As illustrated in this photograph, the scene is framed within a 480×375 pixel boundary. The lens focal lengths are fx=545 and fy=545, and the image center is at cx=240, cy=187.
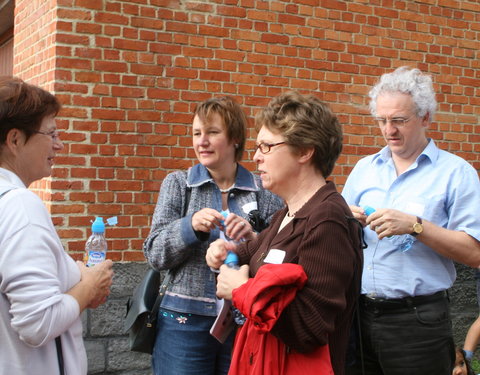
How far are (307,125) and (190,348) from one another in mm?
1279

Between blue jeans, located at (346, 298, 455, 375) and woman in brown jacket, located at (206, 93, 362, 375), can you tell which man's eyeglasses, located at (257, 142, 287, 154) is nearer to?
woman in brown jacket, located at (206, 93, 362, 375)

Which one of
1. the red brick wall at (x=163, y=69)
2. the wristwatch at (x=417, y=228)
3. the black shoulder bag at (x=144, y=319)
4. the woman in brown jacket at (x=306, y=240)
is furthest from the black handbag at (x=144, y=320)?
the red brick wall at (x=163, y=69)

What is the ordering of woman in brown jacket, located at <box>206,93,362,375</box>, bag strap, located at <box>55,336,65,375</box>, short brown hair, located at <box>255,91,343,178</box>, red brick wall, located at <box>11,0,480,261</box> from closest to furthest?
woman in brown jacket, located at <box>206,93,362,375</box> → bag strap, located at <box>55,336,65,375</box> → short brown hair, located at <box>255,91,343,178</box> → red brick wall, located at <box>11,0,480,261</box>

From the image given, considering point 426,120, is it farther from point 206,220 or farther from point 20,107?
point 20,107

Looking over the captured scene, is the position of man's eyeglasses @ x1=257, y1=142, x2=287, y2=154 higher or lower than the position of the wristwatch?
higher

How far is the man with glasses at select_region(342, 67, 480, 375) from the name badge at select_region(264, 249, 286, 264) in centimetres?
69

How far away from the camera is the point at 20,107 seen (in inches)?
82.1

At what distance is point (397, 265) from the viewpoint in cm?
272

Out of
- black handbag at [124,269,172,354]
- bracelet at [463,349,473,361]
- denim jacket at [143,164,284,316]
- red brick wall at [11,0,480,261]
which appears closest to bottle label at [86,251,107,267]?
denim jacket at [143,164,284,316]

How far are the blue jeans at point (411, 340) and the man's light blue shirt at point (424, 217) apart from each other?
99mm

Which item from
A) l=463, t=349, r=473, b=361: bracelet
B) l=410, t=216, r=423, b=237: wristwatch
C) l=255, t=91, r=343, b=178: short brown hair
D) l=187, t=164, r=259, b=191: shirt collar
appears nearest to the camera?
l=255, t=91, r=343, b=178: short brown hair

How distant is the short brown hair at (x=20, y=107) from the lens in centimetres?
205

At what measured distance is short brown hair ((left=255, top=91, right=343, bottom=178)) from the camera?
2178 millimetres

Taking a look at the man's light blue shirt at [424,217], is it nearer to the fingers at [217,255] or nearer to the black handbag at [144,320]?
the fingers at [217,255]
